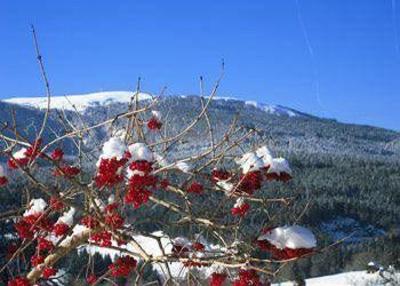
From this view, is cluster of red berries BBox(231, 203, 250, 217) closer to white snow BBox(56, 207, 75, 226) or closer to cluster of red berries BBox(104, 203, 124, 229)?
cluster of red berries BBox(104, 203, 124, 229)

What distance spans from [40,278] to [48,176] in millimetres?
1087

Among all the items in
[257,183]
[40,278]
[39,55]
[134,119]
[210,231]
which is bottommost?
[40,278]

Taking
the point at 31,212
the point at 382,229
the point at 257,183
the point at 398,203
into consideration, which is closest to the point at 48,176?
the point at 31,212

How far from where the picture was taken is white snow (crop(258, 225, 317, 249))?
3.77 metres

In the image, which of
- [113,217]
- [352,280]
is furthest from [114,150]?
[352,280]

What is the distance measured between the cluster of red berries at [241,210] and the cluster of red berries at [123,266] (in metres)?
0.75

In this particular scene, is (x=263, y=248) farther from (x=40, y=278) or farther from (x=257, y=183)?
(x=40, y=278)

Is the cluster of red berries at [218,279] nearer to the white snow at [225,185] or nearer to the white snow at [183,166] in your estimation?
the white snow at [225,185]

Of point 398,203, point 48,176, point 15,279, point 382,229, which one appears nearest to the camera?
point 15,279

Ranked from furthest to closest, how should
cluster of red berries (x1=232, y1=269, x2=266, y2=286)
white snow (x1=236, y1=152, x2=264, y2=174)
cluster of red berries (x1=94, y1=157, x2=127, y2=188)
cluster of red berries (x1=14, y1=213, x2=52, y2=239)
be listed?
cluster of red berries (x1=14, y1=213, x2=52, y2=239), white snow (x1=236, y1=152, x2=264, y2=174), cluster of red berries (x1=232, y1=269, x2=266, y2=286), cluster of red berries (x1=94, y1=157, x2=127, y2=188)

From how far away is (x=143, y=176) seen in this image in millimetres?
3744

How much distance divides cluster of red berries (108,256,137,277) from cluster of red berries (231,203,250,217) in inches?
29.5

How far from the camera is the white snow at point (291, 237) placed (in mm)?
3768

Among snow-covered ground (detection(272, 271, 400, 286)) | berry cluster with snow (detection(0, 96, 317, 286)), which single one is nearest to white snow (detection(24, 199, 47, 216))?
berry cluster with snow (detection(0, 96, 317, 286))
